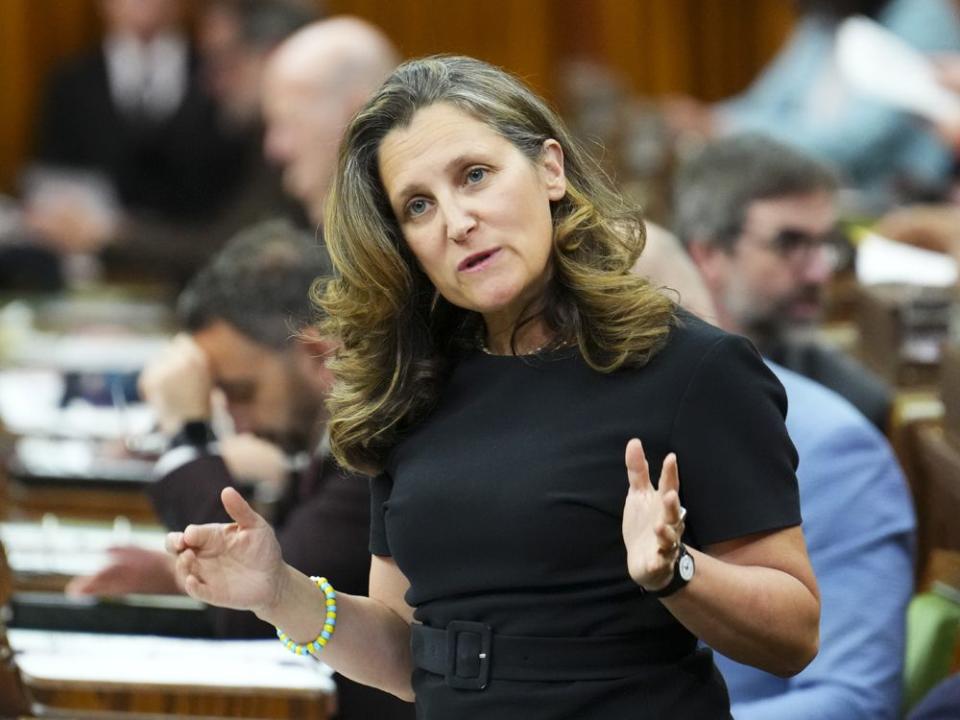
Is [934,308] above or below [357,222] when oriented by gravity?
below

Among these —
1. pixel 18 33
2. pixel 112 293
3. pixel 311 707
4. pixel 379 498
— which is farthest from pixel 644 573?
pixel 18 33

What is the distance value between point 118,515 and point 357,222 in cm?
144

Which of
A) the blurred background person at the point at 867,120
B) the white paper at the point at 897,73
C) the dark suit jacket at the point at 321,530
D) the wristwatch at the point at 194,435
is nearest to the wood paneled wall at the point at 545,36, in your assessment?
the blurred background person at the point at 867,120

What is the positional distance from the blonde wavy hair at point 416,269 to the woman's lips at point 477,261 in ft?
0.24

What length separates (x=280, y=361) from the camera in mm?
2668

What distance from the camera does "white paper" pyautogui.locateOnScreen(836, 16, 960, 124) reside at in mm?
4250

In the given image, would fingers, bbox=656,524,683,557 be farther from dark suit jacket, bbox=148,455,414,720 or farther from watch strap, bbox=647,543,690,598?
dark suit jacket, bbox=148,455,414,720

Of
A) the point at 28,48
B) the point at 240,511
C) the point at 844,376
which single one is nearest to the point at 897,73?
the point at 844,376

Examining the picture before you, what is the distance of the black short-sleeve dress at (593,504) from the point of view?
4.87ft

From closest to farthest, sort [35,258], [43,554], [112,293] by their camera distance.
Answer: [43,554]
[112,293]
[35,258]

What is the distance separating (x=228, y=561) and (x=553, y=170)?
0.48 m

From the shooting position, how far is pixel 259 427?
270 cm

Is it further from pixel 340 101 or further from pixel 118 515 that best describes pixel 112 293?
pixel 118 515

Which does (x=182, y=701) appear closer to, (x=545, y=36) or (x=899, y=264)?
(x=899, y=264)
